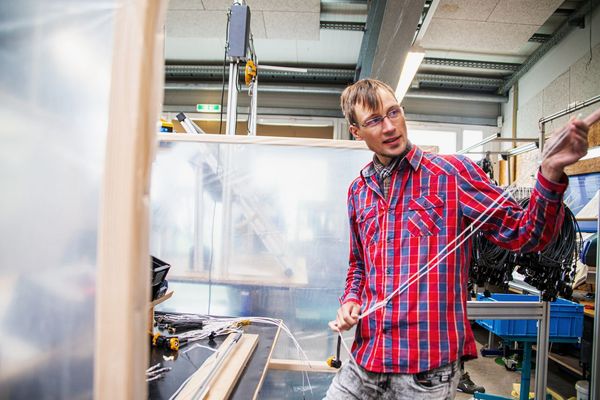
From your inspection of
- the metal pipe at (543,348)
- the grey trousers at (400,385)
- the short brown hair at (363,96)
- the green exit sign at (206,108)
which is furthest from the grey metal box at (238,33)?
the green exit sign at (206,108)

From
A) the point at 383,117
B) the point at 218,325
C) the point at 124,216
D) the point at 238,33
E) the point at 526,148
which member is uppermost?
the point at 238,33

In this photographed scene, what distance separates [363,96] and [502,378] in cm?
291

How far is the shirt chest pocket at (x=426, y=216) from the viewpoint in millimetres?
825

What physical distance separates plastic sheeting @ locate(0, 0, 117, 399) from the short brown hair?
64 cm

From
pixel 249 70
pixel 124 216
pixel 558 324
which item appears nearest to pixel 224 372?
pixel 124 216

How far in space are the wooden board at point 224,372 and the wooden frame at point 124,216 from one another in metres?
0.57

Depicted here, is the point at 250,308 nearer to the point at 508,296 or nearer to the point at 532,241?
the point at 532,241

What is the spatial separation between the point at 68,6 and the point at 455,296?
2.89 ft

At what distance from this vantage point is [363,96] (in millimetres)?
924

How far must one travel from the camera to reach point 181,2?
2920 mm

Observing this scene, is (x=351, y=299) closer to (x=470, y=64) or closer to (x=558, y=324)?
(x=558, y=324)

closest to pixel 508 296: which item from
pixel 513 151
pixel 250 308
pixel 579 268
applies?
pixel 579 268

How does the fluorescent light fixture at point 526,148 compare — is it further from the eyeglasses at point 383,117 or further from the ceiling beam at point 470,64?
the eyeglasses at point 383,117

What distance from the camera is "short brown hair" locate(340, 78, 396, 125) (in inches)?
35.7
